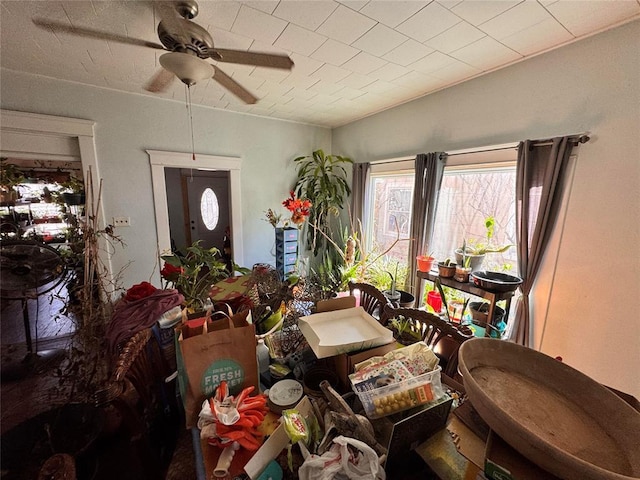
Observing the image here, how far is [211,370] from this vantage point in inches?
30.9

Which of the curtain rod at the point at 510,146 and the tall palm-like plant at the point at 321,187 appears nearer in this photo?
the curtain rod at the point at 510,146

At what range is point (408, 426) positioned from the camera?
610 millimetres

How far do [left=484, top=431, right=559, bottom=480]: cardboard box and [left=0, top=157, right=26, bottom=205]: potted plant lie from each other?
11.3ft

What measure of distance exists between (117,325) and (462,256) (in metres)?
2.16

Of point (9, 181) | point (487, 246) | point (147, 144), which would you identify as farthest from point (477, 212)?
point (9, 181)

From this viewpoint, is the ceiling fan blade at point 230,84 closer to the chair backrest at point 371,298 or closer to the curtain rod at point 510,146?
the chair backrest at point 371,298

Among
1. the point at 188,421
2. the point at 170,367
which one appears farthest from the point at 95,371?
the point at 188,421

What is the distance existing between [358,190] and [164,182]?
2.17 metres

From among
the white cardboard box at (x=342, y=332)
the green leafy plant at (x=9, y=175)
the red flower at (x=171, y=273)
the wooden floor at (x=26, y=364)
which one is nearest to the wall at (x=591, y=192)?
the white cardboard box at (x=342, y=332)

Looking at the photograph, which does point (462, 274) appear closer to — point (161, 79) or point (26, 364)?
point (161, 79)

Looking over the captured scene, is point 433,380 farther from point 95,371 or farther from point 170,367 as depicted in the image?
point 95,371

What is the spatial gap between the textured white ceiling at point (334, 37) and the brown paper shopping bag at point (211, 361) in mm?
1497

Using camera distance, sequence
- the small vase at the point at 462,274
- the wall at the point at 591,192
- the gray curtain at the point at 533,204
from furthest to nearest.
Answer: the small vase at the point at 462,274
the gray curtain at the point at 533,204
the wall at the point at 591,192

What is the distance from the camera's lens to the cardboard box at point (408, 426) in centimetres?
60
